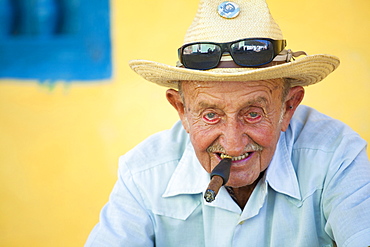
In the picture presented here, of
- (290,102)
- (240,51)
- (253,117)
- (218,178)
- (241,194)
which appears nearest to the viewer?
(218,178)

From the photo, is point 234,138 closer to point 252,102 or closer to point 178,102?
point 252,102

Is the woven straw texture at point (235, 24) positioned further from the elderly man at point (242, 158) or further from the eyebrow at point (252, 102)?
the eyebrow at point (252, 102)

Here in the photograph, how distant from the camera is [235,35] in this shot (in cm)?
240

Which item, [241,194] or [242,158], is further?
[241,194]

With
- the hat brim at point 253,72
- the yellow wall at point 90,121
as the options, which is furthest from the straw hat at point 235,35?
the yellow wall at point 90,121

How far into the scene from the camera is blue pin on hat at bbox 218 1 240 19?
243 centimetres

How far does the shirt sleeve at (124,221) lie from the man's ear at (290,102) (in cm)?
73

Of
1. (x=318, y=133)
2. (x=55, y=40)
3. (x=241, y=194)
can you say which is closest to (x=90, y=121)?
(x=55, y=40)

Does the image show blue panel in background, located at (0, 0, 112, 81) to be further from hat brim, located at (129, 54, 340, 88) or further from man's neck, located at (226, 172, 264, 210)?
man's neck, located at (226, 172, 264, 210)

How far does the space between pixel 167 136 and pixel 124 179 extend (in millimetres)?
325

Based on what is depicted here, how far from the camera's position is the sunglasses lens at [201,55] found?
2365mm

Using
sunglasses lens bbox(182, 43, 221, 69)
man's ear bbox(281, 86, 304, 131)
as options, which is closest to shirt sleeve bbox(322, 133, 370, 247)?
man's ear bbox(281, 86, 304, 131)

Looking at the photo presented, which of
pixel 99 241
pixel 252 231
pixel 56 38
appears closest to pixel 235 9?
pixel 252 231

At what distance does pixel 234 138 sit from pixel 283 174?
15.7 inches
